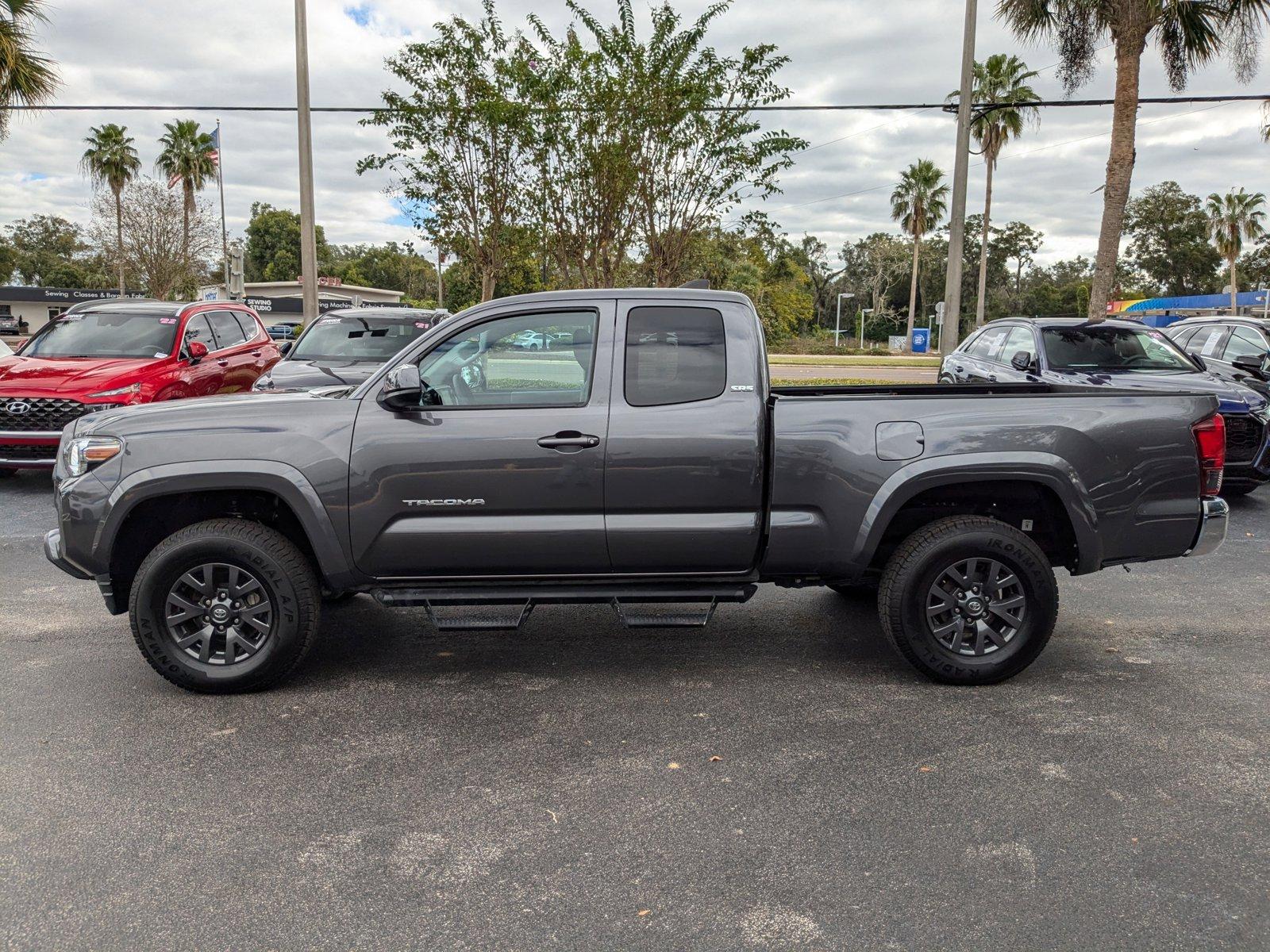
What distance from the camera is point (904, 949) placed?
111 inches

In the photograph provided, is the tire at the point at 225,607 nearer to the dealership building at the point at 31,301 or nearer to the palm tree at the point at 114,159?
the palm tree at the point at 114,159

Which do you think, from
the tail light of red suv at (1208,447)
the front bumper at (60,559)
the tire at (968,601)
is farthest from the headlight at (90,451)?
the tail light of red suv at (1208,447)

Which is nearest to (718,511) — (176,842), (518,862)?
(518,862)

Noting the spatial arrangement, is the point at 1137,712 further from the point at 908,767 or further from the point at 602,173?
the point at 602,173

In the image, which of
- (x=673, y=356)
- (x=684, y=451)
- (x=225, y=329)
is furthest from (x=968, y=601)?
(x=225, y=329)

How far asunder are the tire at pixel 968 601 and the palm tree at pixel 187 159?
4819 cm

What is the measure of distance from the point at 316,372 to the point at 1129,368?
8.24m

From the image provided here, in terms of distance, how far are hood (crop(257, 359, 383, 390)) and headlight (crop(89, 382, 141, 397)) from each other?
4.28 ft

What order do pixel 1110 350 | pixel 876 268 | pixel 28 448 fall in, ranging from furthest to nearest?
pixel 876 268 → pixel 1110 350 → pixel 28 448

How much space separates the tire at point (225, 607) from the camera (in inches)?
182

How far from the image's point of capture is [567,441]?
4.63m

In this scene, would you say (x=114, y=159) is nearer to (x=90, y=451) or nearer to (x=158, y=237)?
(x=158, y=237)

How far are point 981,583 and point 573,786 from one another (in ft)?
7.33

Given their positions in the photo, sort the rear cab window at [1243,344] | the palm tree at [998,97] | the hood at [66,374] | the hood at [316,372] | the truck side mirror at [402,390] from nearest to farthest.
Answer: the truck side mirror at [402,390], the hood at [66,374], the hood at [316,372], the rear cab window at [1243,344], the palm tree at [998,97]
